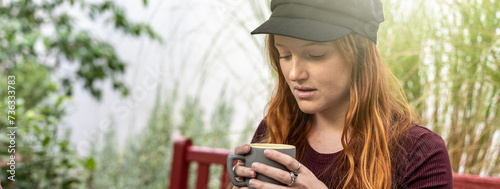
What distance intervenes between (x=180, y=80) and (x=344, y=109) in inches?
84.0

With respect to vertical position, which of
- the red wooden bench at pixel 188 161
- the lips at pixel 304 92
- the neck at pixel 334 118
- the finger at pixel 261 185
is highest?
the lips at pixel 304 92

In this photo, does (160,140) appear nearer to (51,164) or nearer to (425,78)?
(51,164)

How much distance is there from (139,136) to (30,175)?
79 centimetres

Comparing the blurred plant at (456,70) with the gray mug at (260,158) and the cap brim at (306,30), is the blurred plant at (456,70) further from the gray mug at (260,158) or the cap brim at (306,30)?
the gray mug at (260,158)

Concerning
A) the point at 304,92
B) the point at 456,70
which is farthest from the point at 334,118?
the point at 456,70

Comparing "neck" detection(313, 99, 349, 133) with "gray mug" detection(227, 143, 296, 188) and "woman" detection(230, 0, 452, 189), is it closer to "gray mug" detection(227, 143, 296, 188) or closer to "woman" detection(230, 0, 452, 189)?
"woman" detection(230, 0, 452, 189)

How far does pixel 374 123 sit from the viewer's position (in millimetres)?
851


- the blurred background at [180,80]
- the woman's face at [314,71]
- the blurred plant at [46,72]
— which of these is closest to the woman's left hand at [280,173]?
the woman's face at [314,71]

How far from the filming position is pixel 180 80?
2.95 m

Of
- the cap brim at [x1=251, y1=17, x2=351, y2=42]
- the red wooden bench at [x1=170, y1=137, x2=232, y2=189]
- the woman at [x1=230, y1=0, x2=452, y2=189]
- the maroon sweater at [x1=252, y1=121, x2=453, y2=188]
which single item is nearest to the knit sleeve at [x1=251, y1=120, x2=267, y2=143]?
the woman at [x1=230, y1=0, x2=452, y2=189]

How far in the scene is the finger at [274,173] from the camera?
0.68 meters

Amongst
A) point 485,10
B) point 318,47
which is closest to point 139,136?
point 485,10

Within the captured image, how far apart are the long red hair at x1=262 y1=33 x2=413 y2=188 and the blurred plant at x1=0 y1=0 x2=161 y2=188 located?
4.87 ft

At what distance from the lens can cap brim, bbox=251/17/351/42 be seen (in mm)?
747
